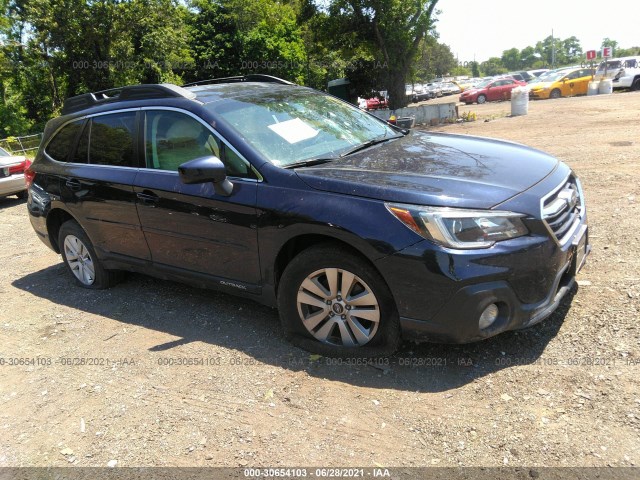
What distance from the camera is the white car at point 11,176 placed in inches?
423

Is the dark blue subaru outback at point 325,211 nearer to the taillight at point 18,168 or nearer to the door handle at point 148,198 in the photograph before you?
the door handle at point 148,198

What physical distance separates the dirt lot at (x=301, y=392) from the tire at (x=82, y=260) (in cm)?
48

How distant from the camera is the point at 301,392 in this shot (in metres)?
3.24

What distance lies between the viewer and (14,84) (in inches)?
1237

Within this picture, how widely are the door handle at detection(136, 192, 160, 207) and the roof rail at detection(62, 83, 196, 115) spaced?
2.70ft

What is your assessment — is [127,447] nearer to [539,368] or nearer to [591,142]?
[539,368]

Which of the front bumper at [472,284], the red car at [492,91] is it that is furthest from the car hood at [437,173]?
the red car at [492,91]

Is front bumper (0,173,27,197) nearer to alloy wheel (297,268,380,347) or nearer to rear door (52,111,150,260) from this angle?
rear door (52,111,150,260)

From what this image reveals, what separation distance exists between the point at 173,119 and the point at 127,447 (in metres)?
2.45

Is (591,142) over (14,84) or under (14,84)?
under

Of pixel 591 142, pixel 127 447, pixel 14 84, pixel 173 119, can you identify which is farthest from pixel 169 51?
pixel 127 447

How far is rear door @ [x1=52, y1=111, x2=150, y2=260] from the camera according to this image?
4.46m

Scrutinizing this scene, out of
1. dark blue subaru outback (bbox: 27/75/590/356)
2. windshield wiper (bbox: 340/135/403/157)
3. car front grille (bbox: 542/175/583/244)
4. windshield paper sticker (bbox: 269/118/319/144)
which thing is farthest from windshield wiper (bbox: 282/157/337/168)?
car front grille (bbox: 542/175/583/244)

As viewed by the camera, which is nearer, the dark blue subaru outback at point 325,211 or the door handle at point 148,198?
the dark blue subaru outback at point 325,211
